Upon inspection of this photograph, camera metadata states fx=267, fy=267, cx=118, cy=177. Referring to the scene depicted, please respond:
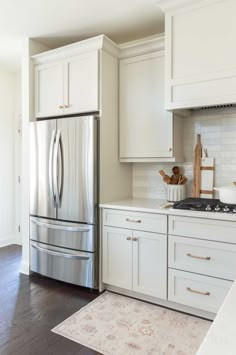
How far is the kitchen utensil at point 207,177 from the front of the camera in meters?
2.67

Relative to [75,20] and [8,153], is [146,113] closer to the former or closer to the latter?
[75,20]

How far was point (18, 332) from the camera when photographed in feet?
6.63

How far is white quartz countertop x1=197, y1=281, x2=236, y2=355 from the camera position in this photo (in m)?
0.56

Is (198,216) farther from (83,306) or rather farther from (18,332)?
(18,332)

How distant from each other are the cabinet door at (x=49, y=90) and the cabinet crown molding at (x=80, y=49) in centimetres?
7

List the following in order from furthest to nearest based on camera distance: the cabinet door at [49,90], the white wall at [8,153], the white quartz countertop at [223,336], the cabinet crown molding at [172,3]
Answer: the white wall at [8,153] → the cabinet door at [49,90] → the cabinet crown molding at [172,3] → the white quartz countertop at [223,336]

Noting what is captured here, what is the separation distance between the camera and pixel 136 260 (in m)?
2.47


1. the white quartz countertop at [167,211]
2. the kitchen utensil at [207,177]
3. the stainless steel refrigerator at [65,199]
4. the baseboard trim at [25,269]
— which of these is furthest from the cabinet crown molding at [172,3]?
the baseboard trim at [25,269]

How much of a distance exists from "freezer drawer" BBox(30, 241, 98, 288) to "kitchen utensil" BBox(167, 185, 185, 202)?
0.96 meters

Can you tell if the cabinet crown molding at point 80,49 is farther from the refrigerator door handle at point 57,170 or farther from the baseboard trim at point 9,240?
the baseboard trim at point 9,240

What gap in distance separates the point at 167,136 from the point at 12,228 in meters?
3.06

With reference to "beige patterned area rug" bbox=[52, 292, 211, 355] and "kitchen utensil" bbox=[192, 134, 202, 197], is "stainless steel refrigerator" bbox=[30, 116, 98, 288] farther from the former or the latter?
"kitchen utensil" bbox=[192, 134, 202, 197]

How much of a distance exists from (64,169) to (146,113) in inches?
40.6

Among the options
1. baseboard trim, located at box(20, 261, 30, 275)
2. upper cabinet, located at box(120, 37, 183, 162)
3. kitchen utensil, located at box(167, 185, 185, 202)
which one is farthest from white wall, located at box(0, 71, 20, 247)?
kitchen utensil, located at box(167, 185, 185, 202)
